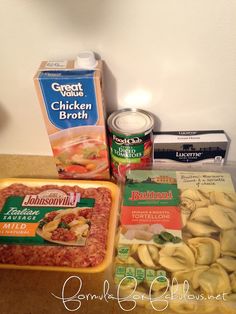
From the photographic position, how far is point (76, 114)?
0.66 m

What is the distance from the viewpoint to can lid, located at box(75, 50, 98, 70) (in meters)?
0.61

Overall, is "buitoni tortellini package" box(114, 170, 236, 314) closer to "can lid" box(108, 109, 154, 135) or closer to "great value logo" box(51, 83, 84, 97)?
"can lid" box(108, 109, 154, 135)

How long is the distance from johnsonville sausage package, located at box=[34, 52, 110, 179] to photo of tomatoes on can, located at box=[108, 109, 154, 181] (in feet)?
0.09

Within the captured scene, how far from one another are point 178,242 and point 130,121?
291mm

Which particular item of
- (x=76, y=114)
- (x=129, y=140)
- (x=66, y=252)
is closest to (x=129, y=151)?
(x=129, y=140)

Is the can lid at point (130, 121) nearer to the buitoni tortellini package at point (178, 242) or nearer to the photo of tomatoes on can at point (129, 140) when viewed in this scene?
the photo of tomatoes on can at point (129, 140)

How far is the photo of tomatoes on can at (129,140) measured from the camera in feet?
2.18

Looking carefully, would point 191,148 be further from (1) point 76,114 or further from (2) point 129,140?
(1) point 76,114

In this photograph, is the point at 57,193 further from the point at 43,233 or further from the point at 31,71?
the point at 31,71

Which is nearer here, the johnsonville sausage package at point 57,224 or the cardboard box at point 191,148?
the johnsonville sausage package at point 57,224

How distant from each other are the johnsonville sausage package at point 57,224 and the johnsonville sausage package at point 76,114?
1.8 inches

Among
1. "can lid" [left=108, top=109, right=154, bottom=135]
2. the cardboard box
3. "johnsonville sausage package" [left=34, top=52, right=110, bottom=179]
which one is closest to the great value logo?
"johnsonville sausage package" [left=34, top=52, right=110, bottom=179]

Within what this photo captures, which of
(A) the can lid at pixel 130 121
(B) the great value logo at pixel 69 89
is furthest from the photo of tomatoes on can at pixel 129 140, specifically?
(B) the great value logo at pixel 69 89

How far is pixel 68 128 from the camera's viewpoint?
0.68 m
